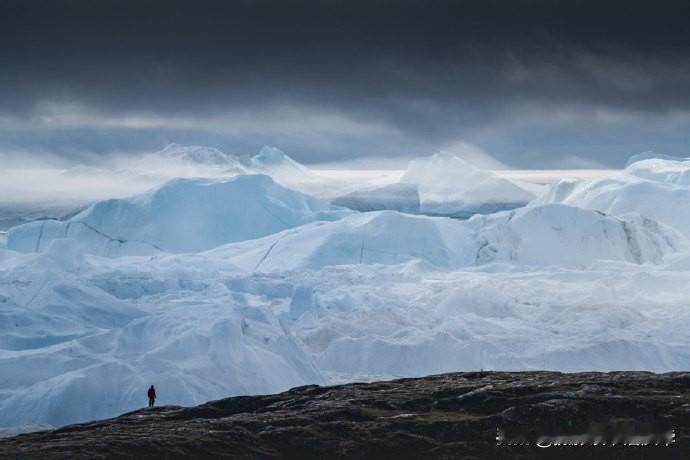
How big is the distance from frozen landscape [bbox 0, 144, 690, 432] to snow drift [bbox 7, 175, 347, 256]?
0.56 ft

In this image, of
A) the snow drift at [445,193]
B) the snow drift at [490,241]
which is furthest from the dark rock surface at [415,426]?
the snow drift at [445,193]

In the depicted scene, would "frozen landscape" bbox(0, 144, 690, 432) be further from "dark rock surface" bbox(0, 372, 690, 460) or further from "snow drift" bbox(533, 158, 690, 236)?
"dark rock surface" bbox(0, 372, 690, 460)

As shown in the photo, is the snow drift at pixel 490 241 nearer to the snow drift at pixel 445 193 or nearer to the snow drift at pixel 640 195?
the snow drift at pixel 640 195

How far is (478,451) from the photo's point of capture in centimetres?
4556

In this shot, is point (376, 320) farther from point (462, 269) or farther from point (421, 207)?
point (421, 207)

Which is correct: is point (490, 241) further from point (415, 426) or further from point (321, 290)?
point (415, 426)

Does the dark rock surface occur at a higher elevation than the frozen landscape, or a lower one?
lower

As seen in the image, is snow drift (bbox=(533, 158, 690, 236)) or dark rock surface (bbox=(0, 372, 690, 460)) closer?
dark rock surface (bbox=(0, 372, 690, 460))

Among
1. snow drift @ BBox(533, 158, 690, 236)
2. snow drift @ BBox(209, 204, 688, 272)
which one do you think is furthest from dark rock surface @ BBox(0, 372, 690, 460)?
snow drift @ BBox(533, 158, 690, 236)

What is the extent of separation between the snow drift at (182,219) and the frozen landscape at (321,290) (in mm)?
172

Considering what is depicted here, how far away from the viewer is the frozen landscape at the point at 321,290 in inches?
2822

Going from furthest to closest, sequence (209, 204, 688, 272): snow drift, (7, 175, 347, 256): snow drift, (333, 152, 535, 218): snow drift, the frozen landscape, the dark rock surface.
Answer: (333, 152, 535, 218): snow drift → (7, 175, 347, 256): snow drift → (209, 204, 688, 272): snow drift → the frozen landscape → the dark rock surface

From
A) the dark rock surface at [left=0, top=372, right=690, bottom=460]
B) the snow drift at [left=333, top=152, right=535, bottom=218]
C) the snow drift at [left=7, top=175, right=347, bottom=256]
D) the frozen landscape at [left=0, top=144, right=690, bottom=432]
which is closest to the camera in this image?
the dark rock surface at [left=0, top=372, right=690, bottom=460]

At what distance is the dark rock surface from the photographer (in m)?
45.1
